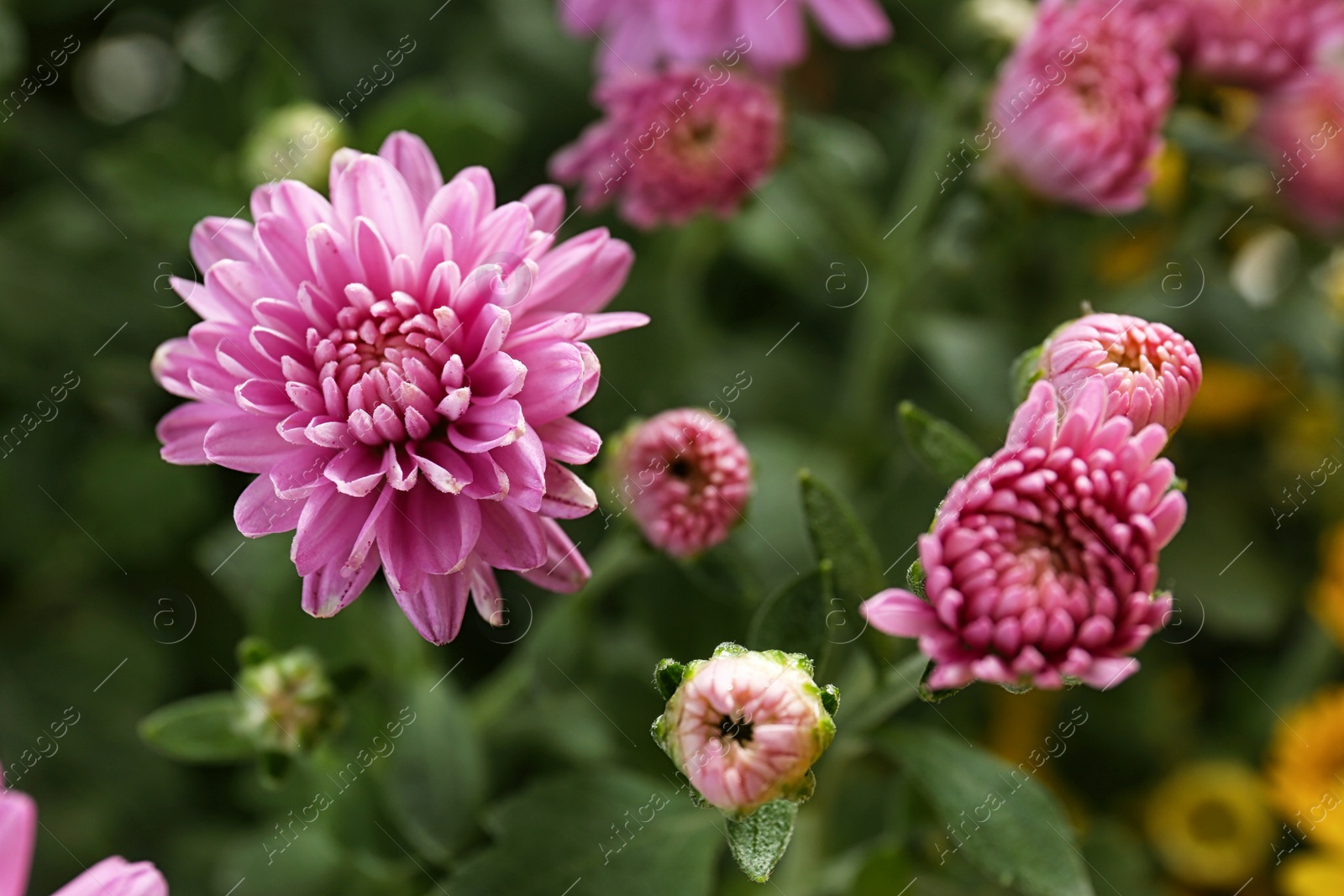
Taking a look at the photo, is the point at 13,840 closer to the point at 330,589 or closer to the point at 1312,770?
the point at 330,589

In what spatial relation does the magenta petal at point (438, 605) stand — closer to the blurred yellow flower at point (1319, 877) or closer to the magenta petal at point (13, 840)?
the magenta petal at point (13, 840)

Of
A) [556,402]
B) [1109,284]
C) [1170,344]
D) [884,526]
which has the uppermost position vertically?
[556,402]

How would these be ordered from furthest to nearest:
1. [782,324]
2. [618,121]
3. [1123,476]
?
[782,324] < [618,121] < [1123,476]

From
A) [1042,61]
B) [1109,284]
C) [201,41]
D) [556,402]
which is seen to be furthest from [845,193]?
[201,41]

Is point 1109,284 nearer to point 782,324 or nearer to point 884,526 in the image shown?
point 782,324

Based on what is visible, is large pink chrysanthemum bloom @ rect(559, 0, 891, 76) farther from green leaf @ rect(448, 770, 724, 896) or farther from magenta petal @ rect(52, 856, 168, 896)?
magenta petal @ rect(52, 856, 168, 896)

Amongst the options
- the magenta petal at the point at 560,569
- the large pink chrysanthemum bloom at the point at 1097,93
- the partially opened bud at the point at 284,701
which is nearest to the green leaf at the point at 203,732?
the partially opened bud at the point at 284,701

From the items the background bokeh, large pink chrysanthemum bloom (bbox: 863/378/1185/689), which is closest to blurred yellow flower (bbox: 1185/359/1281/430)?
the background bokeh
